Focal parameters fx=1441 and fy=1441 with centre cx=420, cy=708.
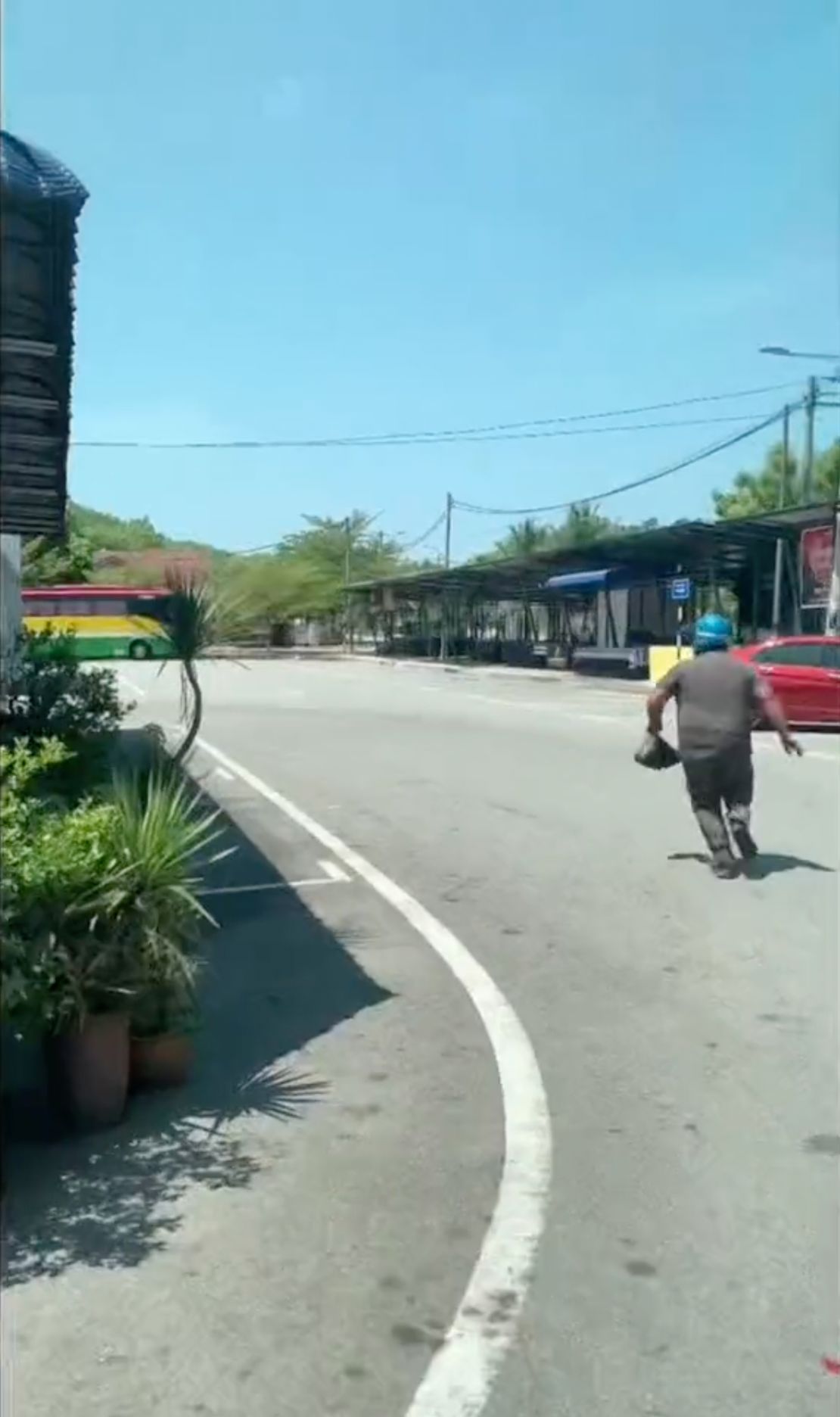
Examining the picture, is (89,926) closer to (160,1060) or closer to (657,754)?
(160,1060)

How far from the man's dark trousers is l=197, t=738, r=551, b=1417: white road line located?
250 centimetres

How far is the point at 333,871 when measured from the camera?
33.5ft

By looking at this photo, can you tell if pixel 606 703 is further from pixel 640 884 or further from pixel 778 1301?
pixel 778 1301

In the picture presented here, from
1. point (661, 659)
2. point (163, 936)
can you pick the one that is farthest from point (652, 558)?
point (163, 936)

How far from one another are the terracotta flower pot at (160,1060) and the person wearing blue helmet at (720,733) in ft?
15.9

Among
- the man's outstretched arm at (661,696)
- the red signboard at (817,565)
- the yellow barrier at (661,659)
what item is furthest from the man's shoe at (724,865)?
the yellow barrier at (661,659)

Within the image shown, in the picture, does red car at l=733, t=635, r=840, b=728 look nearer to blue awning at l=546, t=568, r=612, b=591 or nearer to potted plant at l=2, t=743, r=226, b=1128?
potted plant at l=2, t=743, r=226, b=1128

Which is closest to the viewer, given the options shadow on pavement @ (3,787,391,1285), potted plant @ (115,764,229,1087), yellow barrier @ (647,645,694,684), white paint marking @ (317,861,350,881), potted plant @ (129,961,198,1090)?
shadow on pavement @ (3,787,391,1285)

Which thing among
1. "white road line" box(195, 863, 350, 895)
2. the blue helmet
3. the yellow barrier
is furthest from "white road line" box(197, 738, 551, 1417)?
the yellow barrier

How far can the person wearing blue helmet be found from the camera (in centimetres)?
928

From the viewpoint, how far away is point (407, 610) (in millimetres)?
72812

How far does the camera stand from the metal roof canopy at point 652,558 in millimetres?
34156

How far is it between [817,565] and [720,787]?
24505mm

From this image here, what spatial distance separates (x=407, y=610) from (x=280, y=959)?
6557 centimetres
